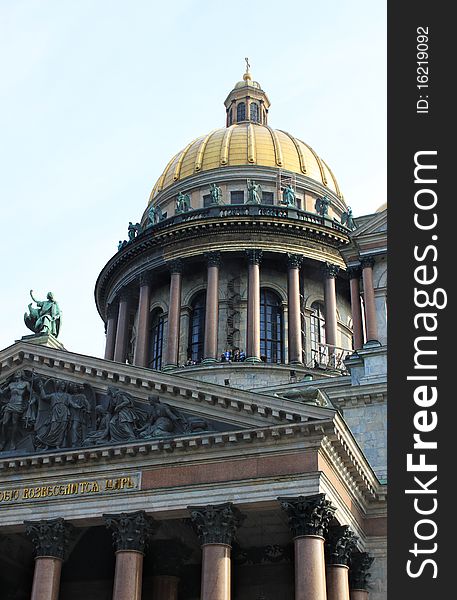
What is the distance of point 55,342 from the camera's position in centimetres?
3422

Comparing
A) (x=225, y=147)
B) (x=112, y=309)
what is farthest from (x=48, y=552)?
(x=225, y=147)

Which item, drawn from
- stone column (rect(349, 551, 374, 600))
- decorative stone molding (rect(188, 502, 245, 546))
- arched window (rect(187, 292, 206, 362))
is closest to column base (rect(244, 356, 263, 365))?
arched window (rect(187, 292, 206, 362))

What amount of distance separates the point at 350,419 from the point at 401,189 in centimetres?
1513

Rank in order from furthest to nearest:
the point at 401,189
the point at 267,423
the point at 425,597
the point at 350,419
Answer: the point at 350,419 < the point at 267,423 < the point at 401,189 < the point at 425,597

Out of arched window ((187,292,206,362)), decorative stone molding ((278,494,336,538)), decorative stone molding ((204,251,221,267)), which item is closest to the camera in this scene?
decorative stone molding ((278,494,336,538))

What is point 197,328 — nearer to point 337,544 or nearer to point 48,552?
point 337,544

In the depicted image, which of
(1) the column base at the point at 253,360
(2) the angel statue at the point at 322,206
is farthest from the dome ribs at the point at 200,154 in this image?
(1) the column base at the point at 253,360

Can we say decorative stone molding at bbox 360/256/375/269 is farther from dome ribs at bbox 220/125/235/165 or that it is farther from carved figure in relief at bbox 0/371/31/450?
dome ribs at bbox 220/125/235/165

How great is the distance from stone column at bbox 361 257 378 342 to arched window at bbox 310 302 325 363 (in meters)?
10.1

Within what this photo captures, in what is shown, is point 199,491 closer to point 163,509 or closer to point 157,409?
point 163,509

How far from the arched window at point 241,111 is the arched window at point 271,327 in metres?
17.5

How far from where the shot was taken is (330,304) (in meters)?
47.7

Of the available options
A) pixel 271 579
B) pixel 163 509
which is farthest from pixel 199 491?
pixel 271 579

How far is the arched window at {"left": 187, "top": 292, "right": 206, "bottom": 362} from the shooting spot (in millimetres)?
47625
